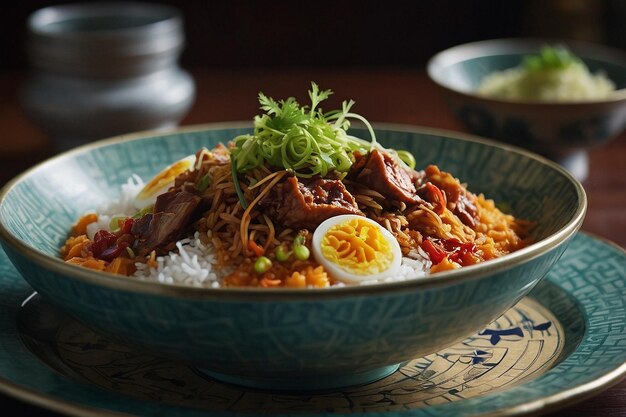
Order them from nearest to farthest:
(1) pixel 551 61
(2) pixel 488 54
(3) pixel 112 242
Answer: (3) pixel 112 242 → (1) pixel 551 61 → (2) pixel 488 54

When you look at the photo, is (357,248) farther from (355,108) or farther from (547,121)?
(355,108)

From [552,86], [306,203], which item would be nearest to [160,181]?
[306,203]

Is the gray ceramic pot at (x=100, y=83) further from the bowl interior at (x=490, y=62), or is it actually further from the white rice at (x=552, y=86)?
the white rice at (x=552, y=86)

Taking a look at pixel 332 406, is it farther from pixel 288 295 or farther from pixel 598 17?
pixel 598 17

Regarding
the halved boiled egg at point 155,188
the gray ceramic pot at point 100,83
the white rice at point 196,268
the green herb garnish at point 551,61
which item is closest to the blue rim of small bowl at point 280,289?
the white rice at point 196,268

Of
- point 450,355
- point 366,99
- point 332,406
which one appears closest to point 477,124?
point 366,99

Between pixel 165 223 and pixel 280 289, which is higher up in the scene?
pixel 280 289
